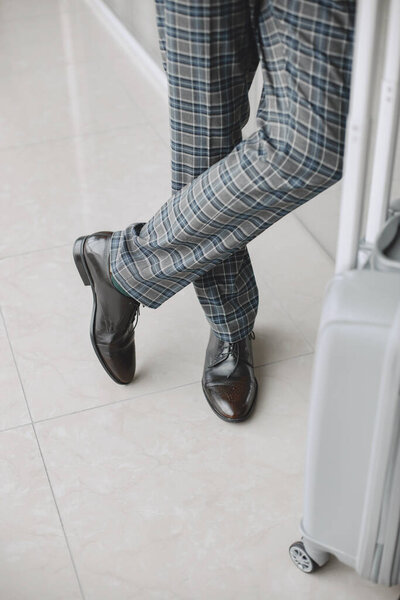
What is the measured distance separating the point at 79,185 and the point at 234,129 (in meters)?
1.03

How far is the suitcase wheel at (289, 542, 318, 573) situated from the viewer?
1120 millimetres

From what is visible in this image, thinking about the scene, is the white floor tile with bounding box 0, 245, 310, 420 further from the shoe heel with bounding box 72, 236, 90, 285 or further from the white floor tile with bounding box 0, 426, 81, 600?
the shoe heel with bounding box 72, 236, 90, 285

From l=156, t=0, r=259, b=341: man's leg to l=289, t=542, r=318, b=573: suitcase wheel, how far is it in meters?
0.48

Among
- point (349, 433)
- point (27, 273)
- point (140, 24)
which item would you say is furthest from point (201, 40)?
point (140, 24)

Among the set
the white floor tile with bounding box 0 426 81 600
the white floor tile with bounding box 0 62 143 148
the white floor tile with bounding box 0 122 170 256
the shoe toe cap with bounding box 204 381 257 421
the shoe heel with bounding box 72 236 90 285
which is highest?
the shoe heel with bounding box 72 236 90 285

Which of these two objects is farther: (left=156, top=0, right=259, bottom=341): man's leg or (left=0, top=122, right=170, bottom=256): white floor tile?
(left=0, top=122, right=170, bottom=256): white floor tile

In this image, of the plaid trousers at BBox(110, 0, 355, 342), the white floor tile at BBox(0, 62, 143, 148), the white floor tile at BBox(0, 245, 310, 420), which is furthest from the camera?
the white floor tile at BBox(0, 62, 143, 148)

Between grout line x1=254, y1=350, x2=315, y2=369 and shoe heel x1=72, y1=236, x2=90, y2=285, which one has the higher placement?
shoe heel x1=72, y1=236, x2=90, y2=285

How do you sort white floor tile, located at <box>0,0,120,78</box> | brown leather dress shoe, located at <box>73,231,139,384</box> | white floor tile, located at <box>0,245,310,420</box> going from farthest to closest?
white floor tile, located at <box>0,0,120,78</box>
white floor tile, located at <box>0,245,310,420</box>
brown leather dress shoe, located at <box>73,231,139,384</box>

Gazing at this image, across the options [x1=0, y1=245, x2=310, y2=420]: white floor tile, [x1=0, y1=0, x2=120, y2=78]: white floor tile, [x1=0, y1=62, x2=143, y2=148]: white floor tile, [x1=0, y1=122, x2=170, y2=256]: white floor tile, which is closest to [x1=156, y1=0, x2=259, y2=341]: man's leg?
[x1=0, y1=245, x2=310, y2=420]: white floor tile

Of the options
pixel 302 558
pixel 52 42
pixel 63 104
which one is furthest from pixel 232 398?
pixel 52 42

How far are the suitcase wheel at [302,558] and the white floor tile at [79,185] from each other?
104 cm

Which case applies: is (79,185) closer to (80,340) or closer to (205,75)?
(80,340)

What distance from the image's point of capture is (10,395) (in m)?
1.46
